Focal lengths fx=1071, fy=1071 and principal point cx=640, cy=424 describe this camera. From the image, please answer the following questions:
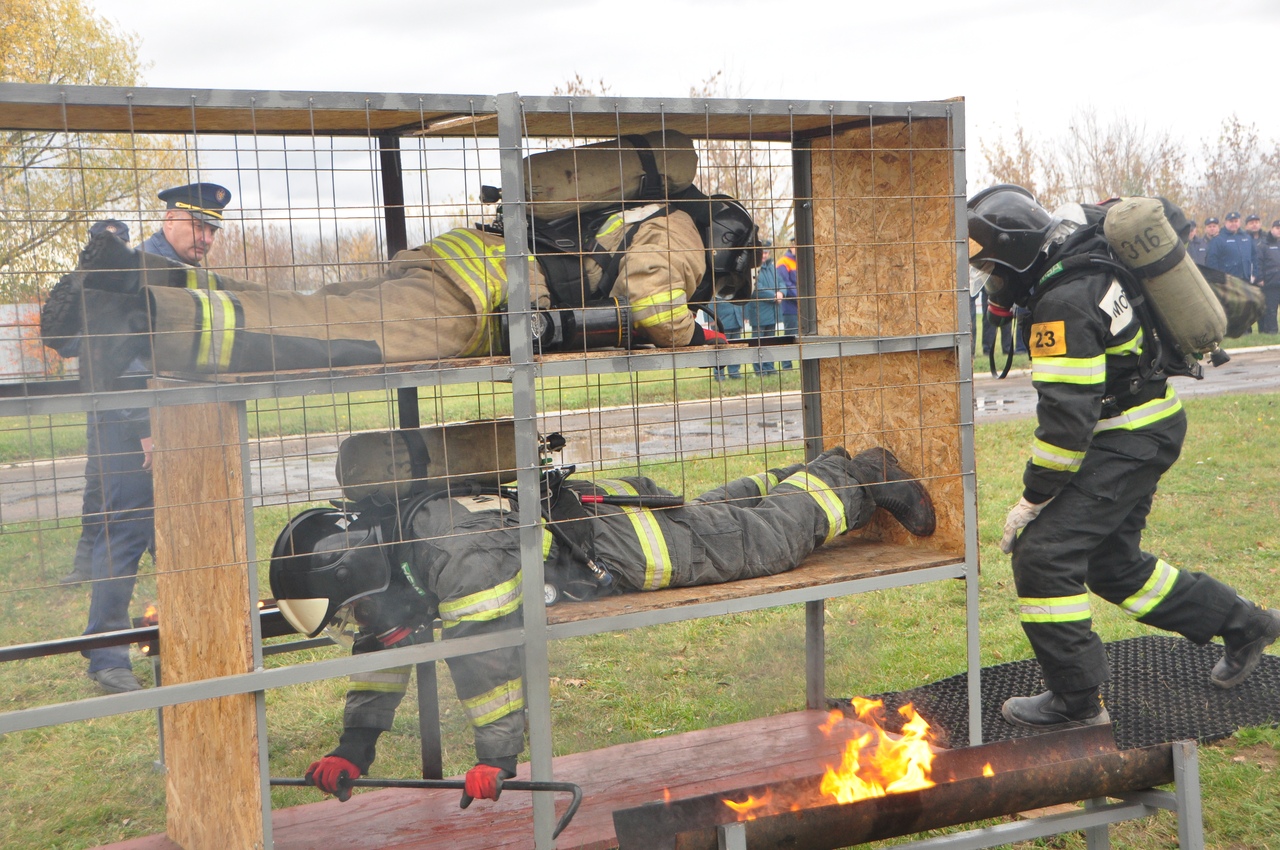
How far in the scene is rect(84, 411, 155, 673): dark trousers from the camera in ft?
17.8

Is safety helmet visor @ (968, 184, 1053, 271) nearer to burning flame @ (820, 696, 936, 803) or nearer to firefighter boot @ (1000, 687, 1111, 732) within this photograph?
firefighter boot @ (1000, 687, 1111, 732)

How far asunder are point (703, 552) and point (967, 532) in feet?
3.58

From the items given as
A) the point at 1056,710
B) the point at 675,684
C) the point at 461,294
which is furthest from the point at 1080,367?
the point at 675,684

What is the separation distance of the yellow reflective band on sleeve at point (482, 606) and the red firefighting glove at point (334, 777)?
636mm

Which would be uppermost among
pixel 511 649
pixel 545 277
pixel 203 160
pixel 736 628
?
pixel 203 160

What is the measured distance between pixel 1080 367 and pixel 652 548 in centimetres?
181

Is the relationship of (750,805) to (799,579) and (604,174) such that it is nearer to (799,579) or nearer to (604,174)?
(799,579)

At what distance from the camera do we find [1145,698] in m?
4.96

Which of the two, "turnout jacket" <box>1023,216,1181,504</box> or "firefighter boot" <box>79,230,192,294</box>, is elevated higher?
"firefighter boot" <box>79,230,192,294</box>

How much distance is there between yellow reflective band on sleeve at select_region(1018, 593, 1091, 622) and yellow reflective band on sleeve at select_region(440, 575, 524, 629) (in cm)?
221

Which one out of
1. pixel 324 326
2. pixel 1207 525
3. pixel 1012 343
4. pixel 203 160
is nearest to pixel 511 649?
pixel 324 326

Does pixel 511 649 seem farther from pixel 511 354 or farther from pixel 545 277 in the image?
pixel 545 277

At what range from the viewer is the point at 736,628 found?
6.42m

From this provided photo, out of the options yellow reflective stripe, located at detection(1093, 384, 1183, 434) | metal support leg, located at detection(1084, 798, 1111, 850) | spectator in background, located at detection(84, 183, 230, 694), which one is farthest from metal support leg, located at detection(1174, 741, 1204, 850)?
spectator in background, located at detection(84, 183, 230, 694)
